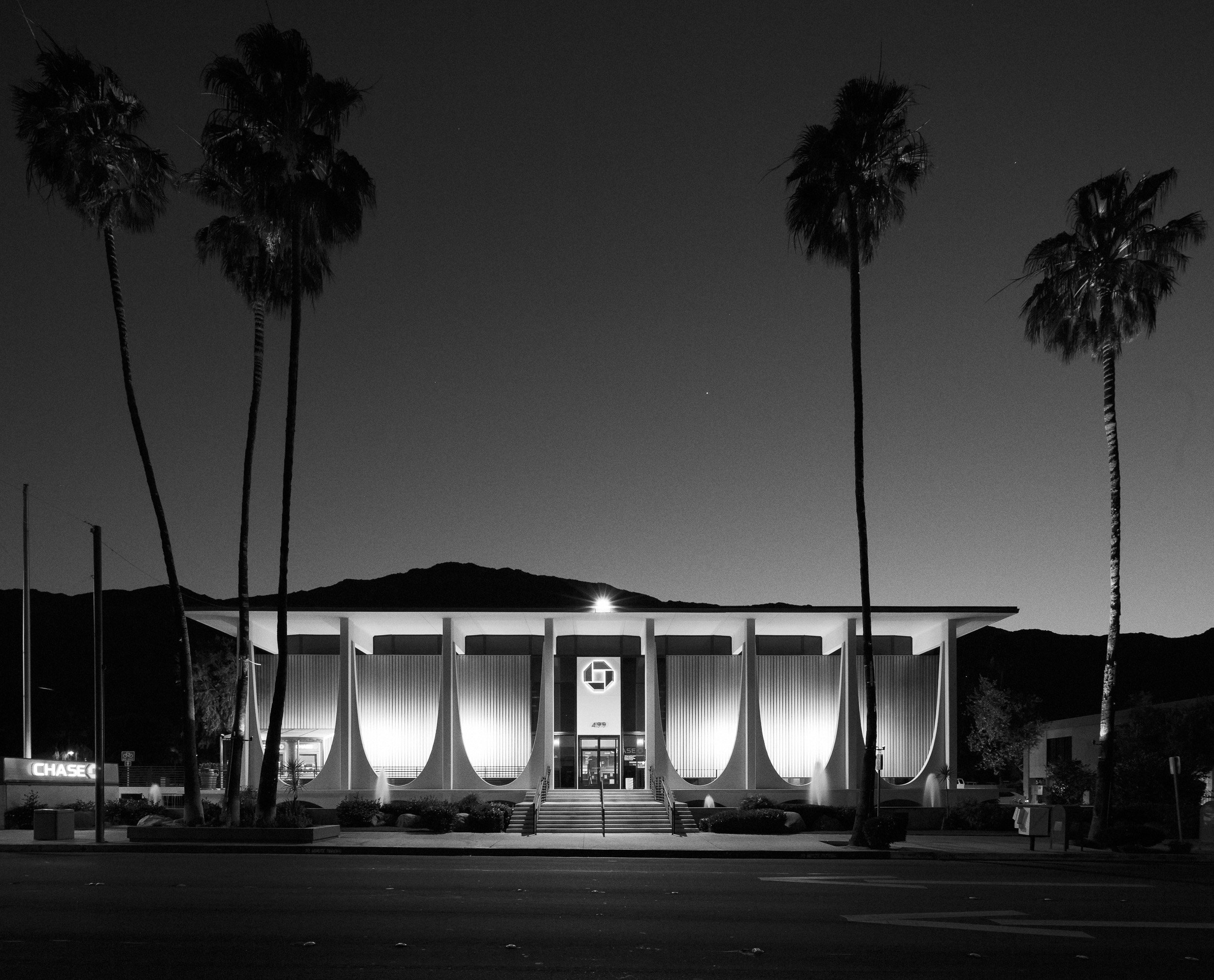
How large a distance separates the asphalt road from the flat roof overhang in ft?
68.3

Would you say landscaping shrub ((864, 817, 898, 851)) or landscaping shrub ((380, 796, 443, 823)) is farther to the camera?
landscaping shrub ((380, 796, 443, 823))

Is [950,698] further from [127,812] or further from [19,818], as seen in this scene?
[19,818]

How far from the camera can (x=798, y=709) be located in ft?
157

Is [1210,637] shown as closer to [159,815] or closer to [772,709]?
[772,709]

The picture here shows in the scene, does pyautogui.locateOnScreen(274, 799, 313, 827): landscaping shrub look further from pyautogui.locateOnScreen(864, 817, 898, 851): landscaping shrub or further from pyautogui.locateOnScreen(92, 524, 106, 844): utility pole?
pyautogui.locateOnScreen(864, 817, 898, 851): landscaping shrub

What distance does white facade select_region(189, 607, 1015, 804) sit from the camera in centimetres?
4375

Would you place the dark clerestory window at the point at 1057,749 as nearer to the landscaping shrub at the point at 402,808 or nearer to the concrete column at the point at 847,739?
the concrete column at the point at 847,739

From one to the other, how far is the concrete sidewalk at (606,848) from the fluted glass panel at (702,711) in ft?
49.8

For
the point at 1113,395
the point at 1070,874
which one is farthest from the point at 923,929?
the point at 1113,395

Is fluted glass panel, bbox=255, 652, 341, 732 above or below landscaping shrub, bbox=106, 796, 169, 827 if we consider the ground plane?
above

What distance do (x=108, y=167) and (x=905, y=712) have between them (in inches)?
1316

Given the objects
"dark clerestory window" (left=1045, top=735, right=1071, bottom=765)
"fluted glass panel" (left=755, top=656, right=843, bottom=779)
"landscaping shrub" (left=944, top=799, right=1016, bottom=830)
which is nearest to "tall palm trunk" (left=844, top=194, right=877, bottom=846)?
"landscaping shrub" (left=944, top=799, right=1016, bottom=830)

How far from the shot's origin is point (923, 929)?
1402cm

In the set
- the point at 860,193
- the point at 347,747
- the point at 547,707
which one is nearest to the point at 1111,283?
the point at 860,193
